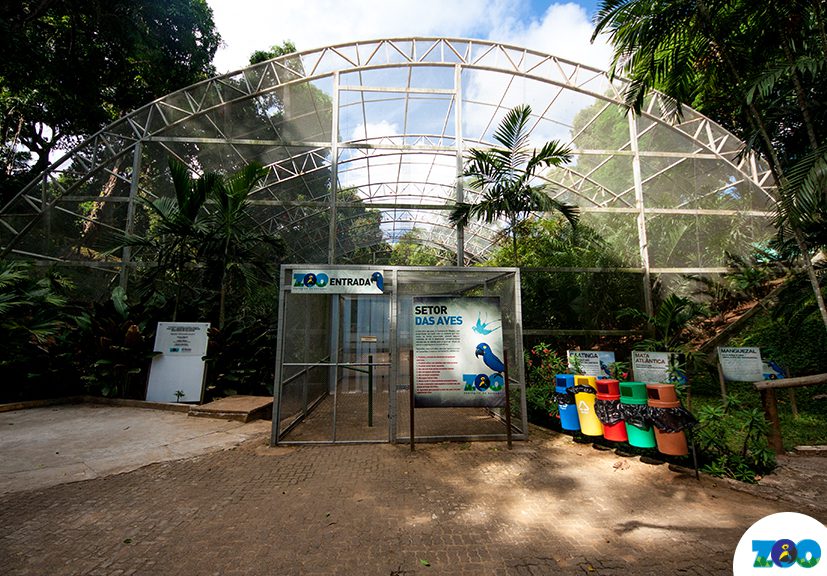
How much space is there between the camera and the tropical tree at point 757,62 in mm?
4496

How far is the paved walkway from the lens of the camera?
2.42 m

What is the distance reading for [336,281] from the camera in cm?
539

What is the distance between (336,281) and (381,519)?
10.9 feet

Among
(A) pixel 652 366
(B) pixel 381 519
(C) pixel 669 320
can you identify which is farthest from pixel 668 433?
(C) pixel 669 320

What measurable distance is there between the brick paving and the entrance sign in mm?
2387

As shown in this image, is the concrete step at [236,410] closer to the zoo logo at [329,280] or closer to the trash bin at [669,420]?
the zoo logo at [329,280]

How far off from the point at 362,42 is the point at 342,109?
6.02 feet

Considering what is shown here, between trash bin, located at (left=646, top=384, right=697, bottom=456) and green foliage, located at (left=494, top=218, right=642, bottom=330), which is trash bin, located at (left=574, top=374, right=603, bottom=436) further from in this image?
green foliage, located at (left=494, top=218, right=642, bottom=330)

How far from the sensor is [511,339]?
588 centimetres

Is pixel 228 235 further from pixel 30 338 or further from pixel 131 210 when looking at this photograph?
pixel 30 338

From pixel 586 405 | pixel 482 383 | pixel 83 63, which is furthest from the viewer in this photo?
pixel 83 63

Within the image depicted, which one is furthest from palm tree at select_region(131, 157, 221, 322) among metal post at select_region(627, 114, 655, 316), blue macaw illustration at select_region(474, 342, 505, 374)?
metal post at select_region(627, 114, 655, 316)

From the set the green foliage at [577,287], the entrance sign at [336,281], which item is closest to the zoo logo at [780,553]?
the entrance sign at [336,281]

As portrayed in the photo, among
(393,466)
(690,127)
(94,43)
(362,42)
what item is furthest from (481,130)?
(94,43)
